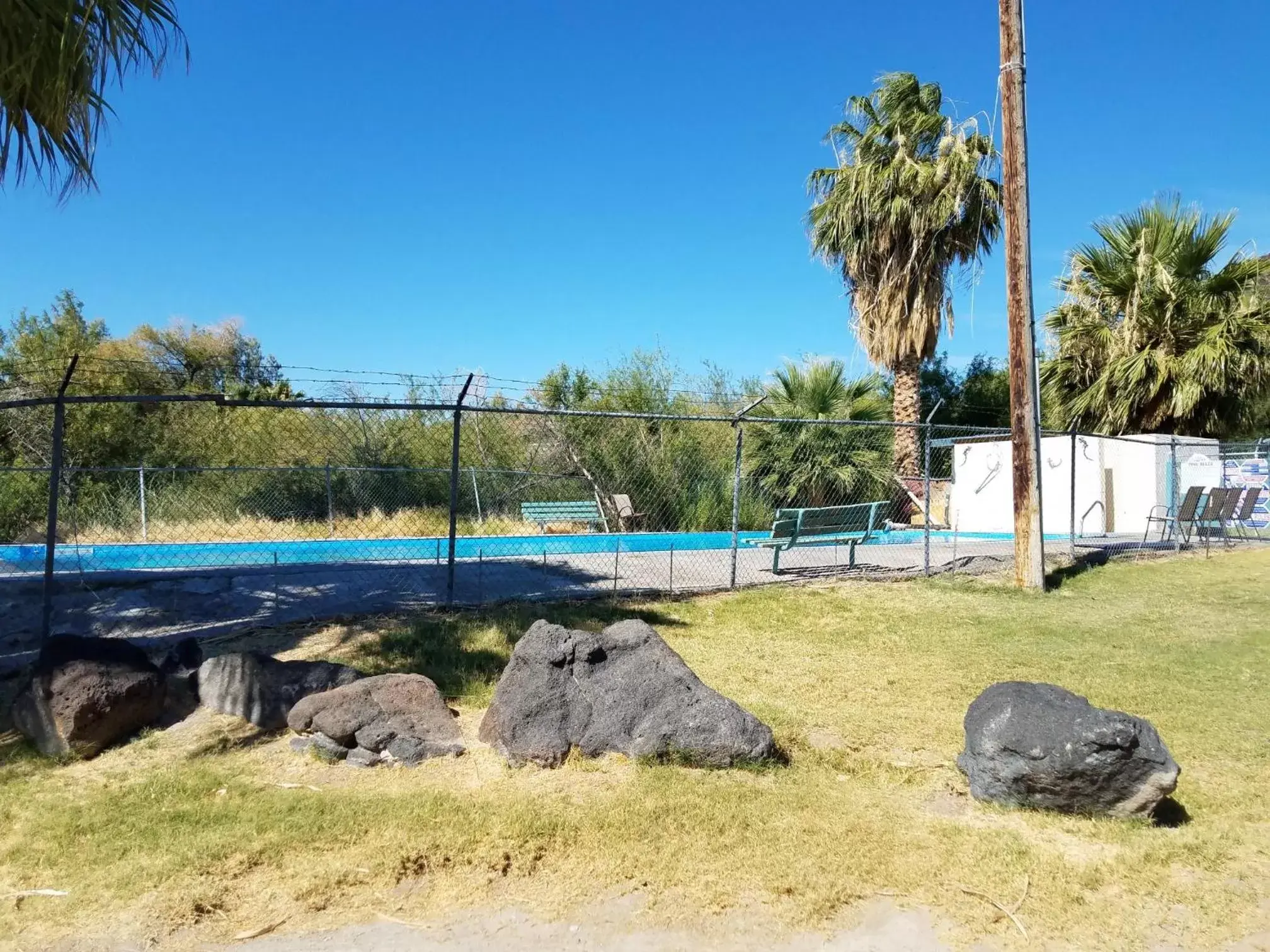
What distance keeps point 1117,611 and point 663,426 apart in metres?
9.14

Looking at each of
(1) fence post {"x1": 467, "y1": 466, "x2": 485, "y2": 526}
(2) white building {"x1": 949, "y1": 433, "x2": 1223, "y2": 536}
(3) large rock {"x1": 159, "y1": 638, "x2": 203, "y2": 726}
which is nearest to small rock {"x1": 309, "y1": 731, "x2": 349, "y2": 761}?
(3) large rock {"x1": 159, "y1": 638, "x2": 203, "y2": 726}

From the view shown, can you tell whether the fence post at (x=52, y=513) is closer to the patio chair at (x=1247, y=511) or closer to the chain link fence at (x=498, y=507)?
the chain link fence at (x=498, y=507)

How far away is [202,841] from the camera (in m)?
3.54

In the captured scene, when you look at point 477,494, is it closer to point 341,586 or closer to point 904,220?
point 341,586

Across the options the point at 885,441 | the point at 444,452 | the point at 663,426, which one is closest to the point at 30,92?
the point at 444,452

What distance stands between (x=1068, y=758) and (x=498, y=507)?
13.0 meters

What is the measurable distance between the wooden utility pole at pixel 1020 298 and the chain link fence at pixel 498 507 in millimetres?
1104

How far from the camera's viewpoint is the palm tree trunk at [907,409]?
19547 millimetres

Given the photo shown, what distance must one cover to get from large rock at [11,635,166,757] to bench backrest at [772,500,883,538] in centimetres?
750

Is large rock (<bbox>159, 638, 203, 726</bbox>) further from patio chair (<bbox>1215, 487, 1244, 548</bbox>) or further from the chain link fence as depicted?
patio chair (<bbox>1215, 487, 1244, 548</bbox>)

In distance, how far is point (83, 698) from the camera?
452 centimetres

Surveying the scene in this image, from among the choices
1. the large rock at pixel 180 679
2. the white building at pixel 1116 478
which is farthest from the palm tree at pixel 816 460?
the large rock at pixel 180 679

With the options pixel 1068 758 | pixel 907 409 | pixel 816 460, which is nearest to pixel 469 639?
pixel 1068 758

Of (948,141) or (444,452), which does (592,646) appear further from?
(948,141)
